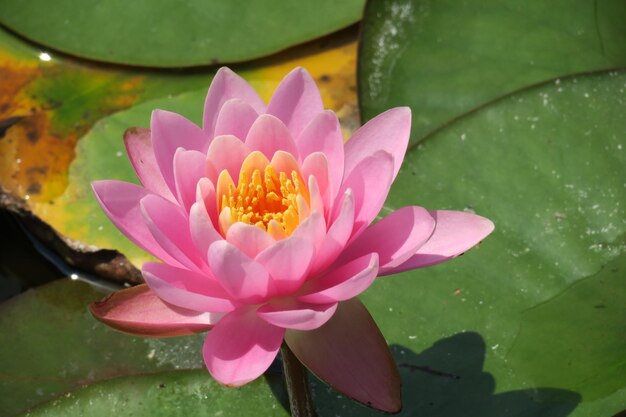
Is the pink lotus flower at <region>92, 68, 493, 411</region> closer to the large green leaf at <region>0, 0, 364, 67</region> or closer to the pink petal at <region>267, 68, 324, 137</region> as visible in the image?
the pink petal at <region>267, 68, 324, 137</region>

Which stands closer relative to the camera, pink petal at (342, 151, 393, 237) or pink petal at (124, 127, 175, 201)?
pink petal at (342, 151, 393, 237)

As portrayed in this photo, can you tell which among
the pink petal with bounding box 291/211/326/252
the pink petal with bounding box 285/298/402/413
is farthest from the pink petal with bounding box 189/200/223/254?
the pink petal with bounding box 285/298/402/413

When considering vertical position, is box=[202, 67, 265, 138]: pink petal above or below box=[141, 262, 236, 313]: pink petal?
above

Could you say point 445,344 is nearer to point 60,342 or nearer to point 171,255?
point 171,255

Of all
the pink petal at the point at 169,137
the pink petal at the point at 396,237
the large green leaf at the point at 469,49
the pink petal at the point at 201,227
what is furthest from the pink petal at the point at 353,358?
the large green leaf at the point at 469,49

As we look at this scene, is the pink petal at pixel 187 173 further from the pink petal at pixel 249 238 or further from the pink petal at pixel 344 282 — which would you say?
the pink petal at pixel 344 282
